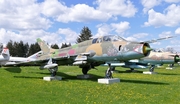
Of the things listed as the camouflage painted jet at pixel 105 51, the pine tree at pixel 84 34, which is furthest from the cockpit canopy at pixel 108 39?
the pine tree at pixel 84 34

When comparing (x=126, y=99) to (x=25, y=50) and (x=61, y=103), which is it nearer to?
(x=61, y=103)

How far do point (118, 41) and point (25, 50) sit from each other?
90.6 meters

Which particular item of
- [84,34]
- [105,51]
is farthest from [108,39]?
[84,34]

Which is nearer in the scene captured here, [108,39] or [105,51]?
[105,51]

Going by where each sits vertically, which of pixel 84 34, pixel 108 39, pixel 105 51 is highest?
pixel 84 34

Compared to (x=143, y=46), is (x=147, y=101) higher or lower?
lower

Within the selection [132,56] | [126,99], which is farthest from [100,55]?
[126,99]

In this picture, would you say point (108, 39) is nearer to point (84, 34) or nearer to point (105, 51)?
point (105, 51)

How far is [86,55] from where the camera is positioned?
55.3 ft

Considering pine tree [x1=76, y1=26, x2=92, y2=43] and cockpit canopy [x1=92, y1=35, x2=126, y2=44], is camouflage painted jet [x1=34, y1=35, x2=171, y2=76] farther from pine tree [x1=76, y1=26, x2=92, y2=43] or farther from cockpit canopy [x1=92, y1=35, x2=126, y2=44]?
pine tree [x1=76, y1=26, x2=92, y2=43]

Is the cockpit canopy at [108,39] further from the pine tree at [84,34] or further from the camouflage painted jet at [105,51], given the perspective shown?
the pine tree at [84,34]

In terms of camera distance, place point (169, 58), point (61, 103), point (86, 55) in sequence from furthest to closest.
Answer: point (169, 58)
point (86, 55)
point (61, 103)

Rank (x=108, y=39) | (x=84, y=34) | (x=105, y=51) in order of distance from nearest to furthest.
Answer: (x=105, y=51), (x=108, y=39), (x=84, y=34)

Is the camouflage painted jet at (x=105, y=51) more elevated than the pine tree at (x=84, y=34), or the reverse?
the pine tree at (x=84, y=34)
